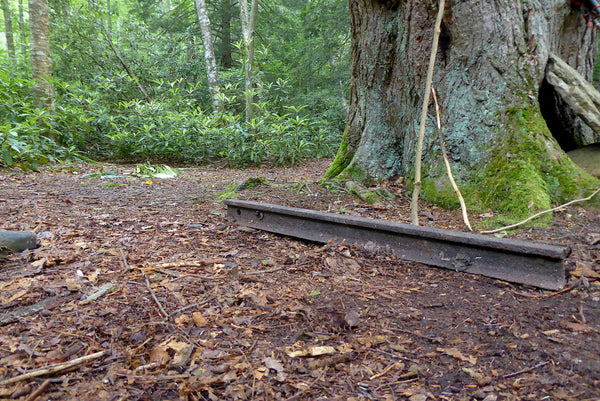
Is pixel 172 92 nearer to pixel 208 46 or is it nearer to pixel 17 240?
pixel 208 46

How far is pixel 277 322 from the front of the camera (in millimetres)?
1686

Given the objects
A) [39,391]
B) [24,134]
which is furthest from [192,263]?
[24,134]

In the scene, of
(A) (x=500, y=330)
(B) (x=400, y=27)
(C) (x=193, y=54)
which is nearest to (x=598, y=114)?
(B) (x=400, y=27)

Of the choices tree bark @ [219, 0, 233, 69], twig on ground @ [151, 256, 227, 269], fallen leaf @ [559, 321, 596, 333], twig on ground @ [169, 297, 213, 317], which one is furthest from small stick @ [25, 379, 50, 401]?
tree bark @ [219, 0, 233, 69]

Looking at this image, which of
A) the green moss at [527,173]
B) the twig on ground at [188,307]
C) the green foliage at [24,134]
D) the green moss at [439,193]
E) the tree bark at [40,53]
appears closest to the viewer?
the twig on ground at [188,307]

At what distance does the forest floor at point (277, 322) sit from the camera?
1.27 m

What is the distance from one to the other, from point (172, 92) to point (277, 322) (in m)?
8.91

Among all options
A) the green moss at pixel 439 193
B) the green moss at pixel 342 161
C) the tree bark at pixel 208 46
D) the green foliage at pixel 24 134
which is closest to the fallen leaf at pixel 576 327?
the green moss at pixel 439 193

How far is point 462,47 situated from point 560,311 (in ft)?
8.49

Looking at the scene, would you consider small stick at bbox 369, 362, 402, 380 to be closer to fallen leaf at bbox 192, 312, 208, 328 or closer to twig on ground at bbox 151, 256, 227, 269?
fallen leaf at bbox 192, 312, 208, 328

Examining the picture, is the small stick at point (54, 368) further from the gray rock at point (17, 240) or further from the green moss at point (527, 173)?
the green moss at point (527, 173)

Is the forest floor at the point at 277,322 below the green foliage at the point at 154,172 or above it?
below

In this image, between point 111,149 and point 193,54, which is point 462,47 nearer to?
point 111,149

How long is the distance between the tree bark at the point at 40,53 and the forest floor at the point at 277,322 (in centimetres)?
535
